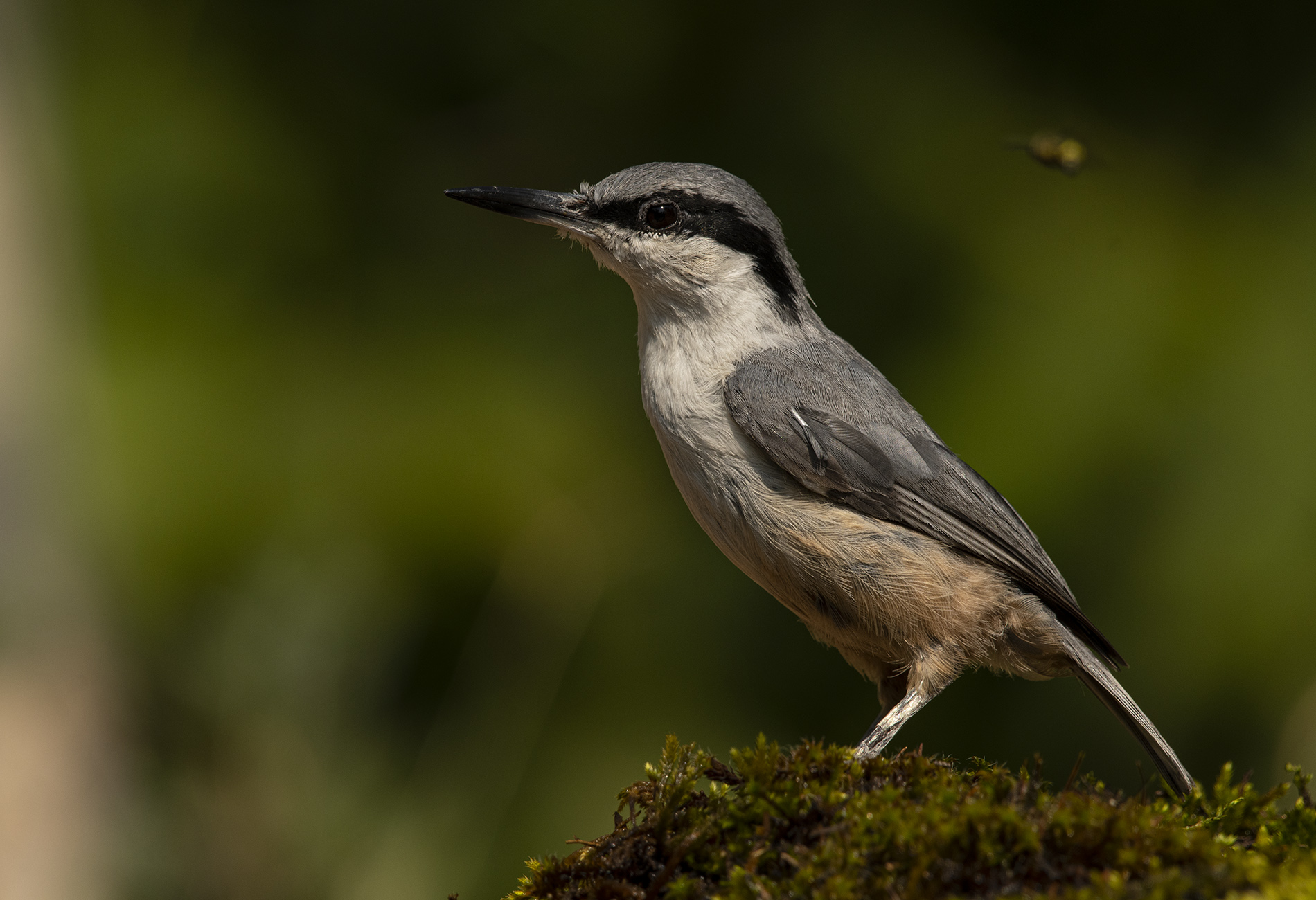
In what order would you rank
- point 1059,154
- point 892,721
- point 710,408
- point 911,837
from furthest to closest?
point 1059,154 → point 710,408 → point 892,721 → point 911,837

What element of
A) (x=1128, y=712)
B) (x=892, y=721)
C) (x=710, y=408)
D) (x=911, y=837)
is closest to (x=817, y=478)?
(x=710, y=408)

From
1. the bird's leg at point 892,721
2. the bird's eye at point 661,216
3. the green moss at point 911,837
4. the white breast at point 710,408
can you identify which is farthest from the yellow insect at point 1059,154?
the green moss at point 911,837

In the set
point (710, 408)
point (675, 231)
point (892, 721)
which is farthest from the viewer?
point (675, 231)

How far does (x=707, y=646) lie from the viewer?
5461mm

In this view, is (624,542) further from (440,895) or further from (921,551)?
(921,551)

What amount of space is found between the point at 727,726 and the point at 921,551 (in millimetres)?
2532

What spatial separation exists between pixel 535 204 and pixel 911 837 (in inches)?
98.1

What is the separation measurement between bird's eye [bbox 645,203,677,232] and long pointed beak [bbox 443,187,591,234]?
0.22 m

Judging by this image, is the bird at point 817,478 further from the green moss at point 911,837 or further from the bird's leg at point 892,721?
the green moss at point 911,837

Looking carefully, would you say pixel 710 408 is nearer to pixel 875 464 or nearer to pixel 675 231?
pixel 875 464

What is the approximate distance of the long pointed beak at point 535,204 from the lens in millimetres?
3432

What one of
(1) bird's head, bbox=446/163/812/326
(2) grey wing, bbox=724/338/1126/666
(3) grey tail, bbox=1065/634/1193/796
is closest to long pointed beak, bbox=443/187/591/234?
(1) bird's head, bbox=446/163/812/326

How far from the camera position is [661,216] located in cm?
342

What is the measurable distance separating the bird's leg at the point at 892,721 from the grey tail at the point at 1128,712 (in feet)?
1.66
